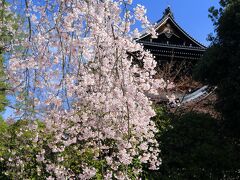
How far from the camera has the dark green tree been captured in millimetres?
8836

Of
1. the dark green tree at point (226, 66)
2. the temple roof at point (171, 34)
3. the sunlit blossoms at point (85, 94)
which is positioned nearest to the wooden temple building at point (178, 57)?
the temple roof at point (171, 34)

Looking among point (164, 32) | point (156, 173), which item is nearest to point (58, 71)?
point (156, 173)

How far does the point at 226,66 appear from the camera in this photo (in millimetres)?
9391

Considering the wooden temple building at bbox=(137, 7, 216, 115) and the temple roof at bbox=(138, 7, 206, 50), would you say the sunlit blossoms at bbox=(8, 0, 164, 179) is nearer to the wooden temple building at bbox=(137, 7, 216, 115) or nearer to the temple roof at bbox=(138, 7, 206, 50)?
the wooden temple building at bbox=(137, 7, 216, 115)

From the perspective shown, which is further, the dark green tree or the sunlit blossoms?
the dark green tree

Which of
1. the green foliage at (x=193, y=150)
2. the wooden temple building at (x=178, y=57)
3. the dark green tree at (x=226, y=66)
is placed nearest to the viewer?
the green foliage at (x=193, y=150)

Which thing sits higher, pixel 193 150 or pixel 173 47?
pixel 173 47

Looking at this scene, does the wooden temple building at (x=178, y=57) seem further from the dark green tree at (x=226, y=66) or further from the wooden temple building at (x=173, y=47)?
the dark green tree at (x=226, y=66)

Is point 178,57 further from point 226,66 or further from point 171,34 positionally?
point 226,66

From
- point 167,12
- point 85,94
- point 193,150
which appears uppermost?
point 167,12

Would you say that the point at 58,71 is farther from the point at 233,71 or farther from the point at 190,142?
the point at 233,71

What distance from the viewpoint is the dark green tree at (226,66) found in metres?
8.84

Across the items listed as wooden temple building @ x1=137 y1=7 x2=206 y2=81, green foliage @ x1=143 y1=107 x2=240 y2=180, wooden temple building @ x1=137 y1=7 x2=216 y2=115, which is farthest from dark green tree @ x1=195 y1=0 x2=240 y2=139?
wooden temple building @ x1=137 y1=7 x2=206 y2=81

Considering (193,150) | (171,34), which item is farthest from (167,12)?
(193,150)
